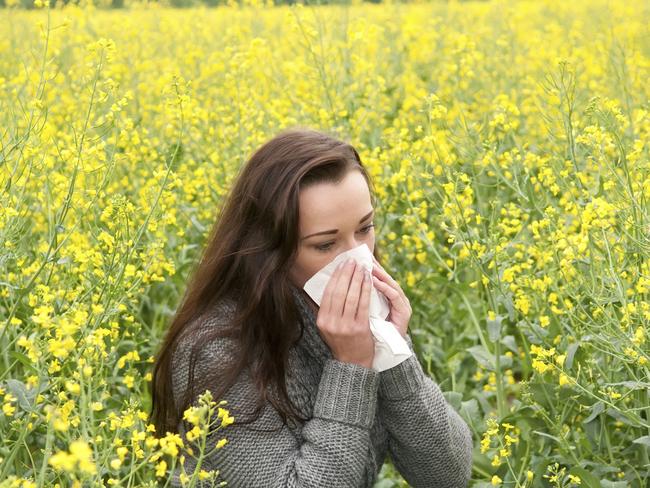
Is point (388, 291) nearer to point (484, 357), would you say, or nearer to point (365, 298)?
point (365, 298)

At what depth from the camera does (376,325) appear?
2.20 m

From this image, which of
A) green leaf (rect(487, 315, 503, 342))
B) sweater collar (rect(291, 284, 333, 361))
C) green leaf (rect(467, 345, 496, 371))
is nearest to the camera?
sweater collar (rect(291, 284, 333, 361))

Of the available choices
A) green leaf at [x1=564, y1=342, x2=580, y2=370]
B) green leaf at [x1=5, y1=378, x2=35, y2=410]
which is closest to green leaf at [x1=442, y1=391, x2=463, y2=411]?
green leaf at [x1=564, y1=342, x2=580, y2=370]

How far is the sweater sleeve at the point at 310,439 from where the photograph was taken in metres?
2.10

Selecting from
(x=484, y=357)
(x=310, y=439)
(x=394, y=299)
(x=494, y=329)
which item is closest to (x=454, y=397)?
(x=484, y=357)

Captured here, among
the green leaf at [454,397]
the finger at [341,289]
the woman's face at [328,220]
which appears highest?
the woman's face at [328,220]

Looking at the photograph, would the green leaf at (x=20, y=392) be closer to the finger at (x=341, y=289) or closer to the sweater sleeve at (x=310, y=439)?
the sweater sleeve at (x=310, y=439)

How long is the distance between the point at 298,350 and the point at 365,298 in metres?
0.30

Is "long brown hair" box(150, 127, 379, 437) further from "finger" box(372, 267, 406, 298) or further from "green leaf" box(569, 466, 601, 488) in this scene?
"green leaf" box(569, 466, 601, 488)

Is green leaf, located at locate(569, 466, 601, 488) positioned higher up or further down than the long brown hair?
further down

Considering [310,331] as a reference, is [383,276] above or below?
above

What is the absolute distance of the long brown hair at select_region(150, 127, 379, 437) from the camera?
7.22 ft

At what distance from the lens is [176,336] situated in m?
2.28

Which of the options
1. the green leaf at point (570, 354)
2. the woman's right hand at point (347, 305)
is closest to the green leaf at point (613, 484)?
the green leaf at point (570, 354)
